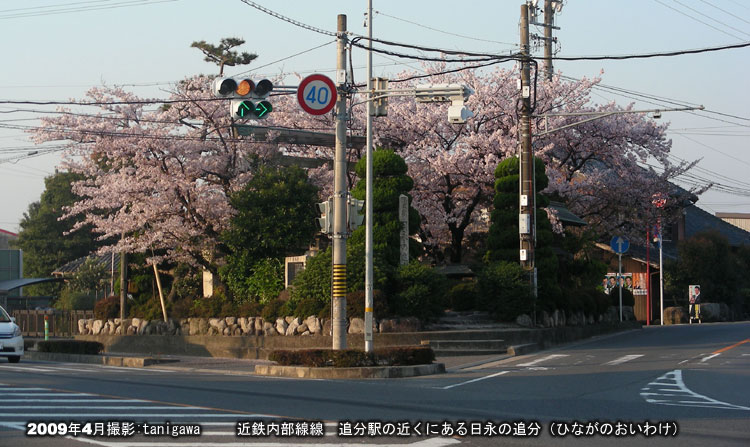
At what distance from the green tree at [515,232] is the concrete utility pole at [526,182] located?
126 centimetres

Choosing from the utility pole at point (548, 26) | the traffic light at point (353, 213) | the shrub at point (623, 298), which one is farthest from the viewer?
the utility pole at point (548, 26)

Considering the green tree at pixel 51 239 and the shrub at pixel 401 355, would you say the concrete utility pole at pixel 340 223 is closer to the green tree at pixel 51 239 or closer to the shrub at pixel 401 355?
the shrub at pixel 401 355

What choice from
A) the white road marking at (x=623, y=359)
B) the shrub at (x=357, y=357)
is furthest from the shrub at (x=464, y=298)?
the shrub at (x=357, y=357)

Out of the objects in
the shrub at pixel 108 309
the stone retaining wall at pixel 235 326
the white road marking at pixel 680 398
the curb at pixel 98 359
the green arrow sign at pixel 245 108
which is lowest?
the curb at pixel 98 359

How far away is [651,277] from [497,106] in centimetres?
2113

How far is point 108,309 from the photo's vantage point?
35.5 metres

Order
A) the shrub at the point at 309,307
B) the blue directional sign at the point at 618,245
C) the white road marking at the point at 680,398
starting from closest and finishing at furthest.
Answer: the white road marking at the point at 680,398 → the shrub at the point at 309,307 → the blue directional sign at the point at 618,245

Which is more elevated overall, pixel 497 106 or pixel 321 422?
pixel 497 106

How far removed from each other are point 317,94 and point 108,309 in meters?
20.3

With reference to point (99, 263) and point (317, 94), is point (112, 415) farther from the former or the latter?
point (99, 263)

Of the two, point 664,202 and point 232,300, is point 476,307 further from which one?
point 664,202

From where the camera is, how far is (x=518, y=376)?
18.3 meters

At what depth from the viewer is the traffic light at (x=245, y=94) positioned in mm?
16812

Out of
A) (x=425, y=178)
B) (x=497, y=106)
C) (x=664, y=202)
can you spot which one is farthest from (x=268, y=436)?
(x=664, y=202)
